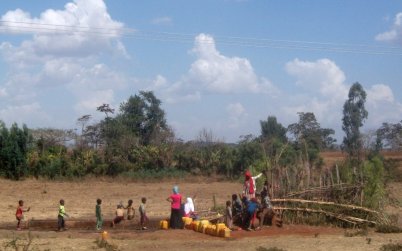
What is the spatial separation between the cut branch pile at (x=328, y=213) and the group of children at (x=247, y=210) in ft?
2.07

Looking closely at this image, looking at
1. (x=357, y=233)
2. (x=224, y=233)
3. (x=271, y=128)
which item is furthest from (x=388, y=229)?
(x=271, y=128)

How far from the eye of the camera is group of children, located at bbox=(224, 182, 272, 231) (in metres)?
20.4

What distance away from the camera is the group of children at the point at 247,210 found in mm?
20422

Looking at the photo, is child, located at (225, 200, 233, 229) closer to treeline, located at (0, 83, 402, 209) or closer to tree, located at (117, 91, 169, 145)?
treeline, located at (0, 83, 402, 209)

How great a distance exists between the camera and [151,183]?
136 ft

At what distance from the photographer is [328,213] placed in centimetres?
2138

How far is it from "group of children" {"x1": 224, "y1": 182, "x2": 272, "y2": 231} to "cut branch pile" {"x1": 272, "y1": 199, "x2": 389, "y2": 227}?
2.07ft

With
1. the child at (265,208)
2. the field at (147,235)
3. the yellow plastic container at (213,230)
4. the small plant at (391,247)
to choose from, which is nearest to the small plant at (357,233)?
the field at (147,235)

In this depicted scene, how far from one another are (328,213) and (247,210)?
2990 mm

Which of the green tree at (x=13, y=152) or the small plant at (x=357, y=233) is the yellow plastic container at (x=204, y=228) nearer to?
the small plant at (x=357, y=233)

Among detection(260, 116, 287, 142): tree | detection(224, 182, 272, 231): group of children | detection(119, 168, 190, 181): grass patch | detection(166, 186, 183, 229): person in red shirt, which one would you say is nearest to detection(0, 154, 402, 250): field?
detection(224, 182, 272, 231): group of children

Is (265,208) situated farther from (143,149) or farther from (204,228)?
(143,149)

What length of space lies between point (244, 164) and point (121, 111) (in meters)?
Answer: 14.7

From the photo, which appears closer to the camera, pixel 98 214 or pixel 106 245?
pixel 106 245
